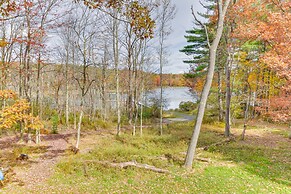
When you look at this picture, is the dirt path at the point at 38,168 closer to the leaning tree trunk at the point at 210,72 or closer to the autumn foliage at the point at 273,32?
the leaning tree trunk at the point at 210,72

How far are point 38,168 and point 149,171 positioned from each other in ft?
14.4

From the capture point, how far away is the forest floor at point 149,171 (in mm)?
6016

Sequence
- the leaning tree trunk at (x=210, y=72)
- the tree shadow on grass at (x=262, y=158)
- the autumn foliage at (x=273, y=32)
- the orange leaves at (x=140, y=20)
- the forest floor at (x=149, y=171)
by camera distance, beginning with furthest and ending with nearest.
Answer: the autumn foliage at (x=273, y=32), the leaning tree trunk at (x=210, y=72), the tree shadow on grass at (x=262, y=158), the forest floor at (x=149, y=171), the orange leaves at (x=140, y=20)

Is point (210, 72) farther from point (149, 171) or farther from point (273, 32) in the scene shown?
point (149, 171)

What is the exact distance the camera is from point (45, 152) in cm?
954

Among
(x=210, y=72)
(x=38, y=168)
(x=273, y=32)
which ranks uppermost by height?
(x=273, y=32)

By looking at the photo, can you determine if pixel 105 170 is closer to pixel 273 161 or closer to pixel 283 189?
pixel 283 189

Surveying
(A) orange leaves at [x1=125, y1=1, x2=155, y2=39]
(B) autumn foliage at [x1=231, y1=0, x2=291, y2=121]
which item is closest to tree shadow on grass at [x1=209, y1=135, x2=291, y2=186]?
(B) autumn foliage at [x1=231, y1=0, x2=291, y2=121]

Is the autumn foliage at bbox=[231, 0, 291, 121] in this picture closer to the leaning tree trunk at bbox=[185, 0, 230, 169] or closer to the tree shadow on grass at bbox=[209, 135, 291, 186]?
the tree shadow on grass at bbox=[209, 135, 291, 186]

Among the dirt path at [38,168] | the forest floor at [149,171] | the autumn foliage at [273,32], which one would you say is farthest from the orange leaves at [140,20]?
the autumn foliage at [273,32]

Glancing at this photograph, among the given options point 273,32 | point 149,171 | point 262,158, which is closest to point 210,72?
point 273,32

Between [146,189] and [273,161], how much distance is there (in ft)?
20.9

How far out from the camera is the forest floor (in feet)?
19.7

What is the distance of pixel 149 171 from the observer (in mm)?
7293
